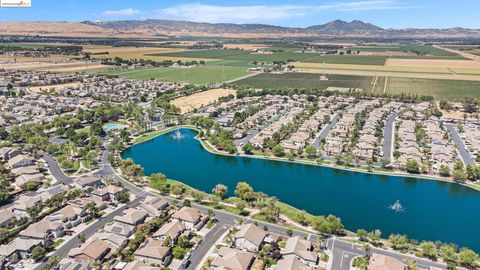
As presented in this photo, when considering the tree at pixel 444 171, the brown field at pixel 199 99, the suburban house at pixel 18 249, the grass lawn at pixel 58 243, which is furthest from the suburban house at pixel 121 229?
the brown field at pixel 199 99

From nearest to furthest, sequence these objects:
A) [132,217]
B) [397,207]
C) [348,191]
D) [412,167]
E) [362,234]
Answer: [362,234] → [132,217] → [397,207] → [348,191] → [412,167]

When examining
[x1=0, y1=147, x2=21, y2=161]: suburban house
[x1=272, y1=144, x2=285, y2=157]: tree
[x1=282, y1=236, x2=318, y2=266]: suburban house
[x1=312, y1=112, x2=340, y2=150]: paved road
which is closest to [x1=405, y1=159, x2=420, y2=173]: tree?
[x1=312, y1=112, x2=340, y2=150]: paved road

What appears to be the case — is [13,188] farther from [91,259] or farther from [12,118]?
[12,118]

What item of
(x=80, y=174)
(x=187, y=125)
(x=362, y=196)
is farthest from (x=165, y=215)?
(x=187, y=125)

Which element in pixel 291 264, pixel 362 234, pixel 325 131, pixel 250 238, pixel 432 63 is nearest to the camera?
pixel 291 264

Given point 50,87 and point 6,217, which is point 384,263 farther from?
point 50,87

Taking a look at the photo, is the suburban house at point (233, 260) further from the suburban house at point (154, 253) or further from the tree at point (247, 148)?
the tree at point (247, 148)

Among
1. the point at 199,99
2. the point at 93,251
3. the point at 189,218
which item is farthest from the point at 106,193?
the point at 199,99
